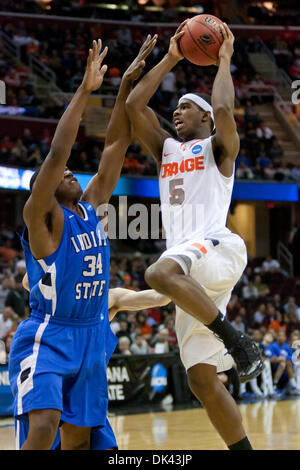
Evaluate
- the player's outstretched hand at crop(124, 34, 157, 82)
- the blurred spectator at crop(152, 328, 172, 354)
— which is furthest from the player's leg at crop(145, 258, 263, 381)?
the blurred spectator at crop(152, 328, 172, 354)

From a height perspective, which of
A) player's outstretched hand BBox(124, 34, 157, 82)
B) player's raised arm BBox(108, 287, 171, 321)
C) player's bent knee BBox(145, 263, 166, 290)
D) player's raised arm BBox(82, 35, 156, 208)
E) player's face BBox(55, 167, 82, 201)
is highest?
player's outstretched hand BBox(124, 34, 157, 82)

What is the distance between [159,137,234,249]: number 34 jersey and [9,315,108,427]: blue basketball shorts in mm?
1135

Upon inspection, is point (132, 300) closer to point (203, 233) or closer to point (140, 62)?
point (203, 233)

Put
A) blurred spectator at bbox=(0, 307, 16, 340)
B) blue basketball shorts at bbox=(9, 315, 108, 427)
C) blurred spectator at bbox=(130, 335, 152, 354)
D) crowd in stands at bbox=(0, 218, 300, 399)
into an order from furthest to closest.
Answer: blurred spectator at bbox=(130, 335, 152, 354) < crowd in stands at bbox=(0, 218, 300, 399) < blurred spectator at bbox=(0, 307, 16, 340) < blue basketball shorts at bbox=(9, 315, 108, 427)

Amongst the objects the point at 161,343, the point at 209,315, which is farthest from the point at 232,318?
the point at 209,315

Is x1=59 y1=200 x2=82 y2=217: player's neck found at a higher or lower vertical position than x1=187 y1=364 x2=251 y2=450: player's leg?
higher

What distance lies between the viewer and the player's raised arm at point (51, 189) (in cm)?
449

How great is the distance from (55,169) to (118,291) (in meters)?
1.56

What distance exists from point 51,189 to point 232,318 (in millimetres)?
13532

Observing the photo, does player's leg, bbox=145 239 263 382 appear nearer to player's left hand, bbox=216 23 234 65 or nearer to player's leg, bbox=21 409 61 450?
player's leg, bbox=21 409 61 450

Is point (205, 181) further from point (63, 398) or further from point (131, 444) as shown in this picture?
point (131, 444)

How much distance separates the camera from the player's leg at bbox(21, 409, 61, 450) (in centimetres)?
421

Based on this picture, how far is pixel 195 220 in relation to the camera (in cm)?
545
